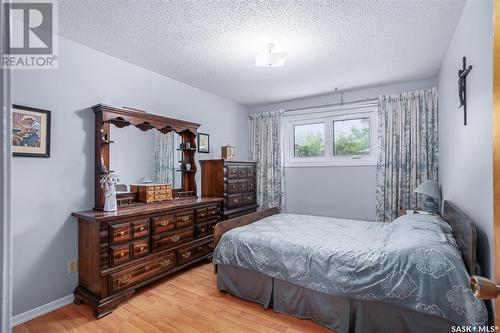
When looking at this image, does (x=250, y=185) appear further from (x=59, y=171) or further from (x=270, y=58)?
(x=59, y=171)

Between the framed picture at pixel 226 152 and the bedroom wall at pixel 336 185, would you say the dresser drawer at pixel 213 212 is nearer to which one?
the framed picture at pixel 226 152

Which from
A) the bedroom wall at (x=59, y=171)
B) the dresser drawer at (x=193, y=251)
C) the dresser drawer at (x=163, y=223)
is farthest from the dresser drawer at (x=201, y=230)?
the bedroom wall at (x=59, y=171)

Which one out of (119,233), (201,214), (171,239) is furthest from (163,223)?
(201,214)

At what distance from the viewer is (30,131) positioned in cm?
217

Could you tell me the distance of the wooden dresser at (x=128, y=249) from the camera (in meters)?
2.25

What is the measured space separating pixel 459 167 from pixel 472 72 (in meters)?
0.79

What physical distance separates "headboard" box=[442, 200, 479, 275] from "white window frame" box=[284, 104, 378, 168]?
1.89 meters

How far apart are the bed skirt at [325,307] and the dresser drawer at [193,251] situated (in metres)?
0.63

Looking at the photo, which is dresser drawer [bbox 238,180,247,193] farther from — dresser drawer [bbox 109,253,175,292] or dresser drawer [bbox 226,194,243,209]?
dresser drawer [bbox 109,253,175,292]

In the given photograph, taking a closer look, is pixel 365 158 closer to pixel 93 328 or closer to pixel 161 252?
pixel 161 252

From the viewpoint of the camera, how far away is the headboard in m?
1.50

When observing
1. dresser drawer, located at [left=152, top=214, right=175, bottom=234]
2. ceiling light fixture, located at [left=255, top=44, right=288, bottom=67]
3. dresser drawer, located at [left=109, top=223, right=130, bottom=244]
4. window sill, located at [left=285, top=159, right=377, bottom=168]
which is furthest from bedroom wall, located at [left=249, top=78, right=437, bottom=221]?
dresser drawer, located at [left=109, top=223, right=130, bottom=244]

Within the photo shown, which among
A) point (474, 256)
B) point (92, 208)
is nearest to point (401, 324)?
point (474, 256)

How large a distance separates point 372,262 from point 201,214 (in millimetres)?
2108
